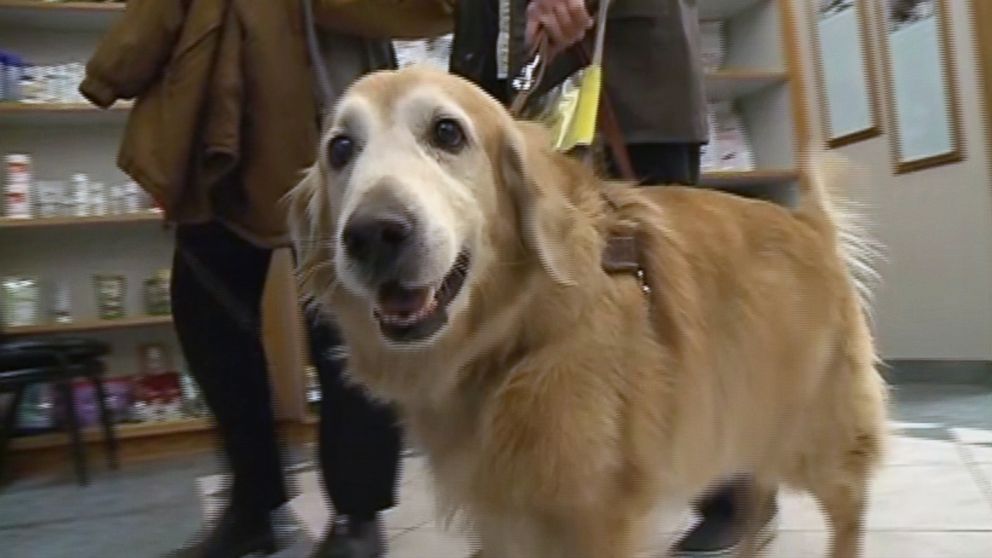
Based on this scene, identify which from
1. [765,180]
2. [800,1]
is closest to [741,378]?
[765,180]

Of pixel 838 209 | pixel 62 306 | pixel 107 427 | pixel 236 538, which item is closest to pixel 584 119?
pixel 838 209

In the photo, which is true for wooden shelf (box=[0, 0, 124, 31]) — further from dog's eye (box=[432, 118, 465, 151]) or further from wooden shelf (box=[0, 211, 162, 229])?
dog's eye (box=[432, 118, 465, 151])

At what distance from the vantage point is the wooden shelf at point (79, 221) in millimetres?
3210

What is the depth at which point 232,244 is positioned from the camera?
1.62 m

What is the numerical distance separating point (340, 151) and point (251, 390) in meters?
0.69

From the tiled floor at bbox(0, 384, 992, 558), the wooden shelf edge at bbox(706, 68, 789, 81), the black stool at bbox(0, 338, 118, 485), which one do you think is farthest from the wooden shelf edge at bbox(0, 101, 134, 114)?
the wooden shelf edge at bbox(706, 68, 789, 81)

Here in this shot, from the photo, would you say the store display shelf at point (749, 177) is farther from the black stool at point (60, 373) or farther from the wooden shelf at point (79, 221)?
the black stool at point (60, 373)

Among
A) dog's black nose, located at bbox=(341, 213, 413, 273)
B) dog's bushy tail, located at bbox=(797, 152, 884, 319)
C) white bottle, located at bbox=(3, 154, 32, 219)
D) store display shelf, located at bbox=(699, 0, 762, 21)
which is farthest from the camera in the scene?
store display shelf, located at bbox=(699, 0, 762, 21)

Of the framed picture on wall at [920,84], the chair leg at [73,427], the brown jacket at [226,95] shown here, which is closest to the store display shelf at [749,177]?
the framed picture on wall at [920,84]

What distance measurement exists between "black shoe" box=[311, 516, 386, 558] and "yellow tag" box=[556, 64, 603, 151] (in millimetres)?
719

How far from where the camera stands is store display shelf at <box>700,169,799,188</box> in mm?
3717

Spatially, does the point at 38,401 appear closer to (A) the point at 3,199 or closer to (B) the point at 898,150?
(A) the point at 3,199

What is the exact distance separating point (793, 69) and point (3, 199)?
276 cm

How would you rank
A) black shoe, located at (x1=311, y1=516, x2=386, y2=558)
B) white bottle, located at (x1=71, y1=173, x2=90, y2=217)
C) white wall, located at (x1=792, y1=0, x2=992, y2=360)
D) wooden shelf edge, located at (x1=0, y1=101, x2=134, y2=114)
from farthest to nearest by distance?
white wall, located at (x1=792, y1=0, x2=992, y2=360), white bottle, located at (x1=71, y1=173, x2=90, y2=217), wooden shelf edge, located at (x1=0, y1=101, x2=134, y2=114), black shoe, located at (x1=311, y1=516, x2=386, y2=558)
